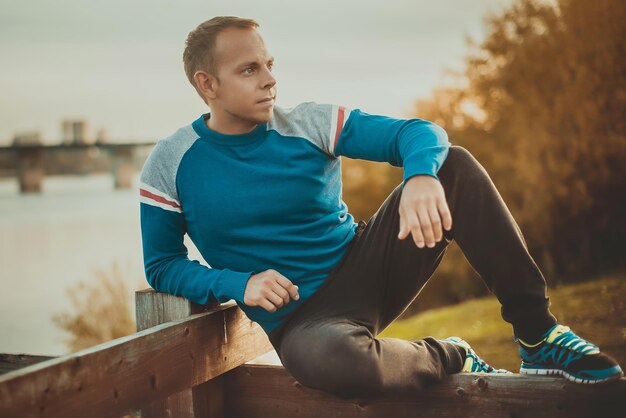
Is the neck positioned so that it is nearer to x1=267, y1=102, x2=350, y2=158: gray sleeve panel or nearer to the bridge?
x1=267, y1=102, x2=350, y2=158: gray sleeve panel

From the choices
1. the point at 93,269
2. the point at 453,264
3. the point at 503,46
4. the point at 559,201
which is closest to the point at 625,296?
the point at 559,201

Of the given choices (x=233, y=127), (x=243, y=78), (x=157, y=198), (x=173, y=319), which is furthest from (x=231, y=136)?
(x=173, y=319)

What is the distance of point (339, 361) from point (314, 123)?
2.26 feet

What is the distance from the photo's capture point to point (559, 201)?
12828mm

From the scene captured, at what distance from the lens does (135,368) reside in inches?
64.1

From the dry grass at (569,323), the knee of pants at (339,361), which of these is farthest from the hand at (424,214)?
the dry grass at (569,323)

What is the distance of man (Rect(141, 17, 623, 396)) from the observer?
5.65 feet

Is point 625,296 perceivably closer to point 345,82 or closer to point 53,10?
point 345,82

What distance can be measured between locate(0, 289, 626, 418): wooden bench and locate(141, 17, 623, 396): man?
0.07m

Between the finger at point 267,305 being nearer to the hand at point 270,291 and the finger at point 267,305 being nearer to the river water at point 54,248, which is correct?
the hand at point 270,291

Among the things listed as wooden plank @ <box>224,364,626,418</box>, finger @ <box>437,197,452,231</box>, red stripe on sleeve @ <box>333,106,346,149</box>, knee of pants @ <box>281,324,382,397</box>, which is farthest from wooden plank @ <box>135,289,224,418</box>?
finger @ <box>437,197,452,231</box>

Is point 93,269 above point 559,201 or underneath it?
underneath

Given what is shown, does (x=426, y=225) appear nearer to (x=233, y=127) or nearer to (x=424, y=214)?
(x=424, y=214)

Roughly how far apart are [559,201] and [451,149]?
38.5 ft
